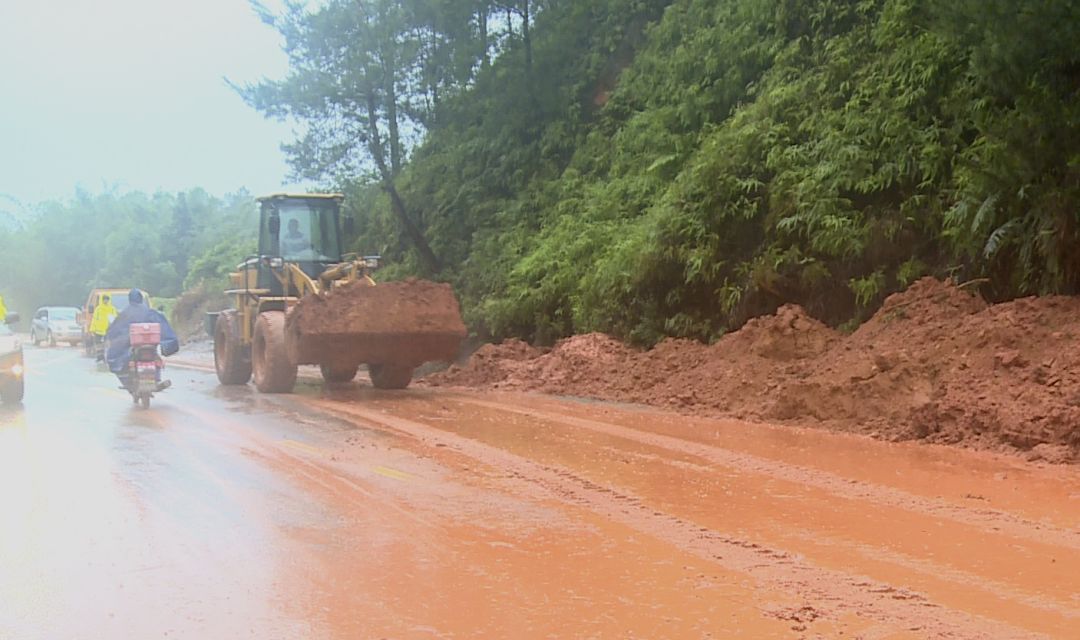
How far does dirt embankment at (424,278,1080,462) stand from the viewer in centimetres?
1005

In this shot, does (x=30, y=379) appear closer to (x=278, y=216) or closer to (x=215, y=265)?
(x=278, y=216)

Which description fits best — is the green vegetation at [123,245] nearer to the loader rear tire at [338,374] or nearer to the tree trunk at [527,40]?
the tree trunk at [527,40]

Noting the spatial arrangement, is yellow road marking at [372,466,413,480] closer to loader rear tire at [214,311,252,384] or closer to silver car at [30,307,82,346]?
loader rear tire at [214,311,252,384]

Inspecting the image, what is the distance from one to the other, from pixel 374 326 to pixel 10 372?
534cm

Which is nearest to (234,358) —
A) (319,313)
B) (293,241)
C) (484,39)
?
(293,241)

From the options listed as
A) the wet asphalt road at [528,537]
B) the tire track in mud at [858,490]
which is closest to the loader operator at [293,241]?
the wet asphalt road at [528,537]

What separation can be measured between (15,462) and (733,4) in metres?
19.2

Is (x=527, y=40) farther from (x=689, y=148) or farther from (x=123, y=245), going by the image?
(x=123, y=245)

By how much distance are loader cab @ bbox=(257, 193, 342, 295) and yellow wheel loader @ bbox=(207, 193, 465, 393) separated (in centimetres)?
2

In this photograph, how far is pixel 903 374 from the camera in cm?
1161

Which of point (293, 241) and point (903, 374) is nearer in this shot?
point (903, 374)

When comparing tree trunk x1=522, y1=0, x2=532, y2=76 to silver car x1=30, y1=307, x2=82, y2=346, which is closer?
tree trunk x1=522, y1=0, x2=532, y2=76

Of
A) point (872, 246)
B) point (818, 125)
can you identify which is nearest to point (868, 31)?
point (818, 125)

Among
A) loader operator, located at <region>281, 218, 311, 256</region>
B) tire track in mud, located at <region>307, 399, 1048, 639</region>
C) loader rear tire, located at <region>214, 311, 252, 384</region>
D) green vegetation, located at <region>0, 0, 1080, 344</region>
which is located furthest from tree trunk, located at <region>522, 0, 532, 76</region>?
tire track in mud, located at <region>307, 399, 1048, 639</region>
